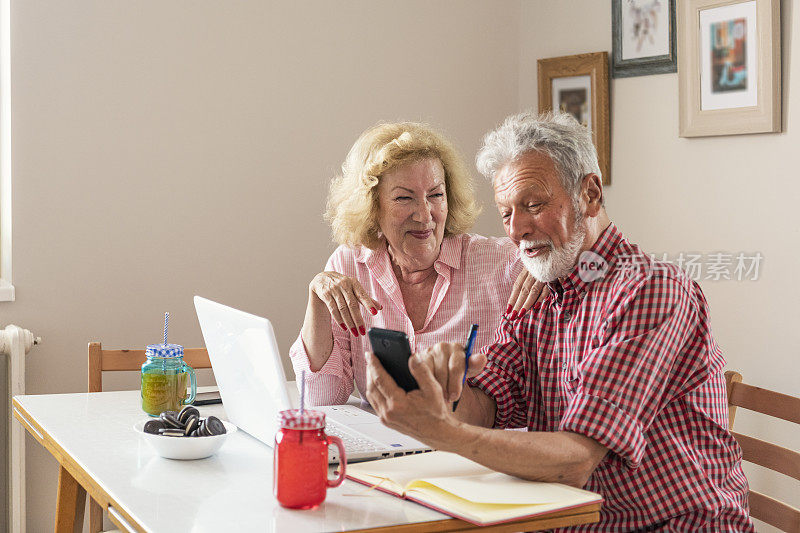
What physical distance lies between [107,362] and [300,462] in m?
1.19

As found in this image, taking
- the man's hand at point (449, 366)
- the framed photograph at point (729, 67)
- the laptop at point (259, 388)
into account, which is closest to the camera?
the man's hand at point (449, 366)

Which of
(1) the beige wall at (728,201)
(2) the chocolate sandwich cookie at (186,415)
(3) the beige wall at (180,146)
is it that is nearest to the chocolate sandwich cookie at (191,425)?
(2) the chocolate sandwich cookie at (186,415)

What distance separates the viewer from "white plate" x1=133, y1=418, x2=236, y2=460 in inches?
57.9

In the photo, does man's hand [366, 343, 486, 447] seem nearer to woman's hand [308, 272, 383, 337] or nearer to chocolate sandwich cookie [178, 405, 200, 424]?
chocolate sandwich cookie [178, 405, 200, 424]

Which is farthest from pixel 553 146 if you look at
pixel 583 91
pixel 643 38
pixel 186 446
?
pixel 583 91

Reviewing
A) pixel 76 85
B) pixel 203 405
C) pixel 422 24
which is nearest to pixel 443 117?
pixel 422 24

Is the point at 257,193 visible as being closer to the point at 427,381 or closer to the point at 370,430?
the point at 370,430

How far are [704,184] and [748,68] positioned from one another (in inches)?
14.2

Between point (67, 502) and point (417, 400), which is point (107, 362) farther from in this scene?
point (417, 400)

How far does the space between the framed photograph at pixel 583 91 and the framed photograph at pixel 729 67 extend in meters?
0.35

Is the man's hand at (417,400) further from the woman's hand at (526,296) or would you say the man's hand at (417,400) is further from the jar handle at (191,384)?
the jar handle at (191,384)

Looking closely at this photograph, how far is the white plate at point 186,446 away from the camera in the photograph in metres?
1.47

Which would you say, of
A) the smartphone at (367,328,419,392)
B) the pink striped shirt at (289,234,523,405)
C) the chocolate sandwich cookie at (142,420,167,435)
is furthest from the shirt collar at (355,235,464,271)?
the smartphone at (367,328,419,392)

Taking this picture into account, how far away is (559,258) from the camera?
1545 mm
